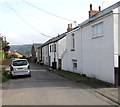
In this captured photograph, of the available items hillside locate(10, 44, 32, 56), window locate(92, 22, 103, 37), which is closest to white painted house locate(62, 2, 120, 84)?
window locate(92, 22, 103, 37)

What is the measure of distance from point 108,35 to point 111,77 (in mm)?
2629

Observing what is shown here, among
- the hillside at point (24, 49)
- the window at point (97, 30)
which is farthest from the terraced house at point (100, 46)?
the hillside at point (24, 49)

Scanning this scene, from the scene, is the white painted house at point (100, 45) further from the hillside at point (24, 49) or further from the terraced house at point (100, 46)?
the hillside at point (24, 49)

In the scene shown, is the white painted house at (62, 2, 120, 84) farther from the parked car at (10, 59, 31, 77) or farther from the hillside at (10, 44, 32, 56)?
the hillside at (10, 44, 32, 56)

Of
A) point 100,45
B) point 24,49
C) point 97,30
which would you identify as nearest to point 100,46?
point 100,45

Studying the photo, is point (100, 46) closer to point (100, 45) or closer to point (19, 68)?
point (100, 45)

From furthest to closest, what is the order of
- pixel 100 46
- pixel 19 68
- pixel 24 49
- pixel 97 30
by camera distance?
pixel 24 49
pixel 19 68
pixel 97 30
pixel 100 46

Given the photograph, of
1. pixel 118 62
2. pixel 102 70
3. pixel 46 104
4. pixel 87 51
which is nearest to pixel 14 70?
pixel 87 51

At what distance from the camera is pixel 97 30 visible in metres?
14.9

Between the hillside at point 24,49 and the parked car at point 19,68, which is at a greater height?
the hillside at point 24,49

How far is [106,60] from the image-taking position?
13.1 m

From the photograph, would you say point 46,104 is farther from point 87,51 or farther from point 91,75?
point 87,51

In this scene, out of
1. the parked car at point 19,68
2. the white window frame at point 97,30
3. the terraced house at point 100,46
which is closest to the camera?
the terraced house at point 100,46

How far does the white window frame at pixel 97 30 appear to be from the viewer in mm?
14251
